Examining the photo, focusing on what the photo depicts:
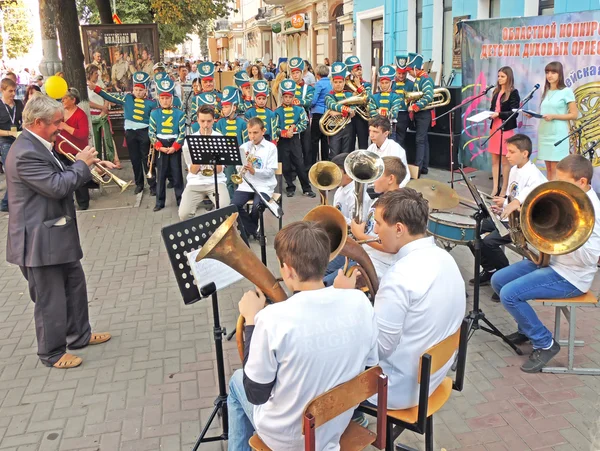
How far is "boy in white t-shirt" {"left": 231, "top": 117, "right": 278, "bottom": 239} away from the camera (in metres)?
7.41

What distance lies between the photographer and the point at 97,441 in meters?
3.75

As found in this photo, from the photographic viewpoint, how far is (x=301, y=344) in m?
2.30

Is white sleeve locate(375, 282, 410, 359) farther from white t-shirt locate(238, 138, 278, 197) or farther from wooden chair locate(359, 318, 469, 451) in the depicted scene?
white t-shirt locate(238, 138, 278, 197)

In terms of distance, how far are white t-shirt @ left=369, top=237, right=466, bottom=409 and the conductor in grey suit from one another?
2.76 m

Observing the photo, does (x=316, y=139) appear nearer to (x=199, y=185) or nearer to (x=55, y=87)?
(x=199, y=185)

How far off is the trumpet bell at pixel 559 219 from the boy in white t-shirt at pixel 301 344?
6.75 ft

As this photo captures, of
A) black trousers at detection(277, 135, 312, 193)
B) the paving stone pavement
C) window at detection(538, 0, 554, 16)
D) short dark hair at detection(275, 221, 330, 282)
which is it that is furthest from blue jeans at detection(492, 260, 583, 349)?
window at detection(538, 0, 554, 16)

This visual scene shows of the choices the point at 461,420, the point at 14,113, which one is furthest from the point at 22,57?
the point at 461,420

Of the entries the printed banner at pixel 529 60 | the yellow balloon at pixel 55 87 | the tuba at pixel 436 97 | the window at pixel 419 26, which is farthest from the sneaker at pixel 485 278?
the window at pixel 419 26

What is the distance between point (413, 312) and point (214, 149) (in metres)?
3.86

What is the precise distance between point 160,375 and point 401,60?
817cm

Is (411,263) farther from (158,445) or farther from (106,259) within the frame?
(106,259)

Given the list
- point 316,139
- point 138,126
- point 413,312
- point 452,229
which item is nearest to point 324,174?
point 452,229

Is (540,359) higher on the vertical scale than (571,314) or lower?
lower
